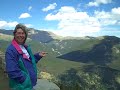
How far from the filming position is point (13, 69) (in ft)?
25.8

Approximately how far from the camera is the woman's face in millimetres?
8758

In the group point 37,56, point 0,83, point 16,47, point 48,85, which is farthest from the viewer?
point 0,83

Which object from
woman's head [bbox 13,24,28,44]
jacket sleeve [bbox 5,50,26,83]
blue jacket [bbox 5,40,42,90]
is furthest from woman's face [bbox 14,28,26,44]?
jacket sleeve [bbox 5,50,26,83]

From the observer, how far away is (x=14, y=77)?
789 cm

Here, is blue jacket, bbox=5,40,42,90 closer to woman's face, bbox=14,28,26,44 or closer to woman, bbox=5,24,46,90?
woman, bbox=5,24,46,90

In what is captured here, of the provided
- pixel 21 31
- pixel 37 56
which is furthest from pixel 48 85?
pixel 21 31

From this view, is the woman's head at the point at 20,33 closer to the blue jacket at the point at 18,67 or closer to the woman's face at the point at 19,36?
the woman's face at the point at 19,36

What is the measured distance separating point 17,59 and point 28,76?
0.65 m

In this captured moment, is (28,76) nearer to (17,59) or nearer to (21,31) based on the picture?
(17,59)

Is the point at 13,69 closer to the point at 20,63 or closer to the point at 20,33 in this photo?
the point at 20,63

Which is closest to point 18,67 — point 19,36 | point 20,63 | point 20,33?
point 20,63

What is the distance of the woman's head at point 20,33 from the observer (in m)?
8.77

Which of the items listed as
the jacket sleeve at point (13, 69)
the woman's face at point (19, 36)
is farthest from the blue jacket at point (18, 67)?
the woman's face at point (19, 36)

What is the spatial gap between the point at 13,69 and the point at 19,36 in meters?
1.37
